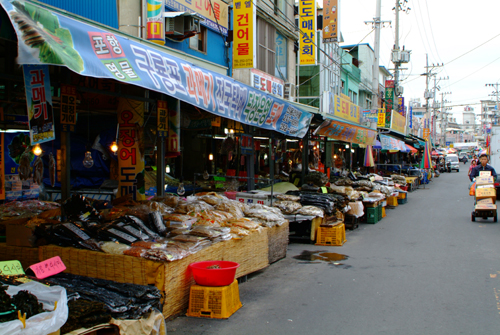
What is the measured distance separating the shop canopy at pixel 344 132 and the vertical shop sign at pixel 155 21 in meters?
6.32

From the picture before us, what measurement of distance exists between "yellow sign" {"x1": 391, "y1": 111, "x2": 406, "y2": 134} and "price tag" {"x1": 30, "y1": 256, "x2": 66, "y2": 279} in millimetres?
26963

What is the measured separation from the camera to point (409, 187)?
2745cm

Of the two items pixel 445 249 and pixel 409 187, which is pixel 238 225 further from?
pixel 409 187

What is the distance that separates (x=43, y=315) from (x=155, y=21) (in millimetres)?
9412

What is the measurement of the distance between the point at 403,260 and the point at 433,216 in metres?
7.92

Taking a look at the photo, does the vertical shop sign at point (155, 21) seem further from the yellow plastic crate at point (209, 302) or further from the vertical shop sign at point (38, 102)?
the yellow plastic crate at point (209, 302)

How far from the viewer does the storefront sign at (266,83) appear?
52.2ft

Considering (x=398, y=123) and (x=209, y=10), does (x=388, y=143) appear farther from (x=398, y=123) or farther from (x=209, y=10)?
(x=209, y=10)

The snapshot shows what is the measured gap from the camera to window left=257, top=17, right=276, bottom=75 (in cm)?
1770

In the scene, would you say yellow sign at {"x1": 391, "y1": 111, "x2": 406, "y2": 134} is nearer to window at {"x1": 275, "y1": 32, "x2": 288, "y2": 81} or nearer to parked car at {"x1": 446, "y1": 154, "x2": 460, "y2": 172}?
window at {"x1": 275, "y1": 32, "x2": 288, "y2": 81}

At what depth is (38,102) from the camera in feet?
15.9

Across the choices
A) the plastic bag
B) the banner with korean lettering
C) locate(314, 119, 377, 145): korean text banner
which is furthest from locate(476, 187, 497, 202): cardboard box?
the plastic bag

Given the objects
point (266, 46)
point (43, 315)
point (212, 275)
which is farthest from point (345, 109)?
point (43, 315)

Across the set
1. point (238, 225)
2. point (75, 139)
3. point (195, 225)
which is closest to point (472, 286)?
point (238, 225)
